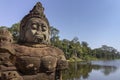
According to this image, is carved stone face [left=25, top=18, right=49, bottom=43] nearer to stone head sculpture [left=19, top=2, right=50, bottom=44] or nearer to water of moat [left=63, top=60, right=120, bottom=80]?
stone head sculpture [left=19, top=2, right=50, bottom=44]

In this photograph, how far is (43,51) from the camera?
5.66m

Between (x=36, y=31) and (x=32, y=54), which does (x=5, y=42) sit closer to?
(x=32, y=54)

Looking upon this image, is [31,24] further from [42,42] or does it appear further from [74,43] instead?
[74,43]

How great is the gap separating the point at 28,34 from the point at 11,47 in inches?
27.1

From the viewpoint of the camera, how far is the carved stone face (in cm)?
569

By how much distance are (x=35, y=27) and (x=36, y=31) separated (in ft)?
0.33

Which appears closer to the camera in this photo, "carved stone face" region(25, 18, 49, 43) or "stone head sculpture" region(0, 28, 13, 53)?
"stone head sculpture" region(0, 28, 13, 53)

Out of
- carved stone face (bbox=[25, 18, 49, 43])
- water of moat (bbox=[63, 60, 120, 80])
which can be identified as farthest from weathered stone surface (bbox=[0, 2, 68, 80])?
water of moat (bbox=[63, 60, 120, 80])

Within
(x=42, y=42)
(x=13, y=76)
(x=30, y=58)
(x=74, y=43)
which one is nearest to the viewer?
(x=13, y=76)

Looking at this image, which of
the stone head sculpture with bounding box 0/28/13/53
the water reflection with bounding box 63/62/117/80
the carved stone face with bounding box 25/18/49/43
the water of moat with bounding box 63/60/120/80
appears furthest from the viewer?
the water of moat with bounding box 63/60/120/80

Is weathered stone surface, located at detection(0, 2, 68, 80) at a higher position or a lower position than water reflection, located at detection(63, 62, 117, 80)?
higher

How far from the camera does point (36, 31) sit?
5746 millimetres

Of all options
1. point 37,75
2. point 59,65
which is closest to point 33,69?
point 37,75

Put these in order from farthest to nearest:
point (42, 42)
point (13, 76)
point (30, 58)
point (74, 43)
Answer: point (74, 43)
point (42, 42)
point (30, 58)
point (13, 76)
